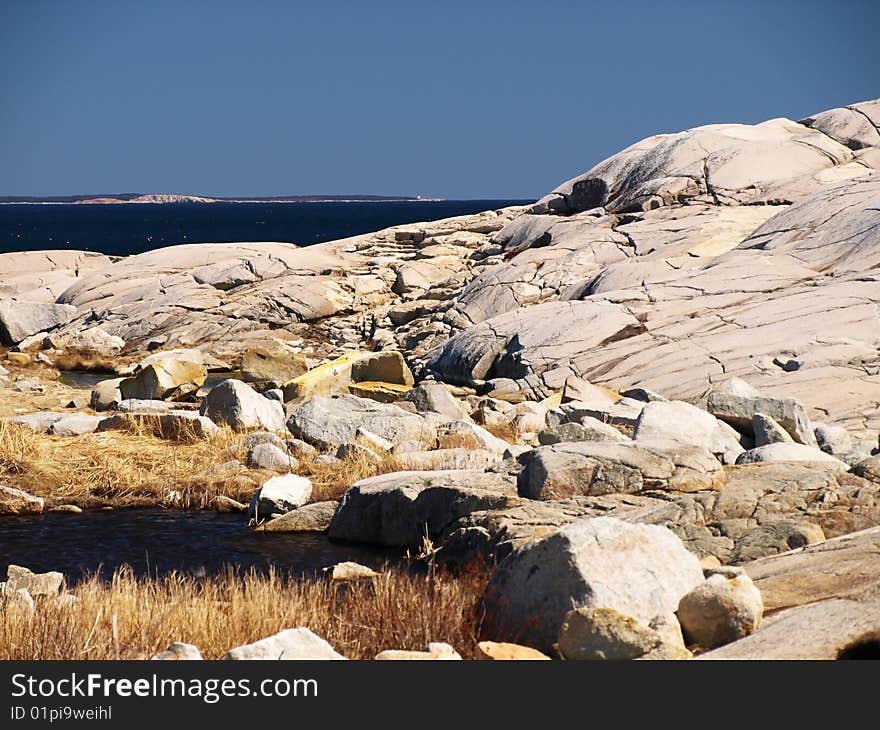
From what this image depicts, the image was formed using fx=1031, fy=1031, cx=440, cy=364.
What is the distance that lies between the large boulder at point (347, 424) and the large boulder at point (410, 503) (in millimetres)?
2713

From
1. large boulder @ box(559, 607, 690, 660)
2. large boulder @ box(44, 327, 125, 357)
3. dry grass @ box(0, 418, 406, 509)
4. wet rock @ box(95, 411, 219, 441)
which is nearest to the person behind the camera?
large boulder @ box(559, 607, 690, 660)

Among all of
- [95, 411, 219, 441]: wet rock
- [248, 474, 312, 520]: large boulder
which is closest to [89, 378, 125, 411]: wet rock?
[95, 411, 219, 441]: wet rock

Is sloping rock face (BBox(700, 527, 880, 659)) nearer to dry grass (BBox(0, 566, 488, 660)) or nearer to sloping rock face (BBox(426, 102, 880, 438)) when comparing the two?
dry grass (BBox(0, 566, 488, 660))

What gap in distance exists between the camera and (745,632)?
20.4ft

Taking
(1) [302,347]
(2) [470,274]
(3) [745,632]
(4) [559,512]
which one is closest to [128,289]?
(1) [302,347]

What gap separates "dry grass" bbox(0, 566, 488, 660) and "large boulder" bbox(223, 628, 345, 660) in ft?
A: 2.58

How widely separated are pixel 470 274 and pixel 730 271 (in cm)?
1094

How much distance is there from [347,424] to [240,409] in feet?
6.20

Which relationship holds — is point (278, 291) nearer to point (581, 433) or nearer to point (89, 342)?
point (89, 342)

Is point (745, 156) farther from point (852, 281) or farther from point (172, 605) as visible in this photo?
point (172, 605)

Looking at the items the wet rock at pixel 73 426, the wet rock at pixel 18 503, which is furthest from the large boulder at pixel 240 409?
the wet rock at pixel 18 503

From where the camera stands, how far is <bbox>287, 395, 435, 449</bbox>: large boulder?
14.8 meters

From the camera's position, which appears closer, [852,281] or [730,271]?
[852,281]

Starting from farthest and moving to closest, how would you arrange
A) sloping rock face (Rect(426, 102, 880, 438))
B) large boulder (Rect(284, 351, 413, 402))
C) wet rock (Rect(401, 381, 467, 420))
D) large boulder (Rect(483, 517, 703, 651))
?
large boulder (Rect(284, 351, 413, 402))
sloping rock face (Rect(426, 102, 880, 438))
wet rock (Rect(401, 381, 467, 420))
large boulder (Rect(483, 517, 703, 651))
